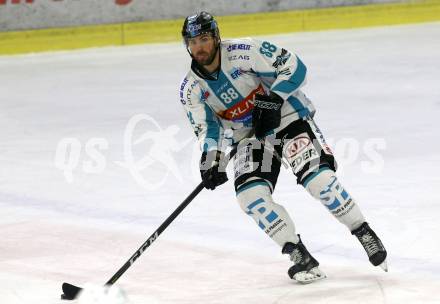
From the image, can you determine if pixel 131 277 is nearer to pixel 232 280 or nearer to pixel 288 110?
pixel 232 280

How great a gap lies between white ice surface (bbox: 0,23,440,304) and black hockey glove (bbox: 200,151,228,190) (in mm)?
377

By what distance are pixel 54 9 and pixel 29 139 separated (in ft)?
11.0

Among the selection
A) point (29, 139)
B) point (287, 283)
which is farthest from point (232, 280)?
point (29, 139)

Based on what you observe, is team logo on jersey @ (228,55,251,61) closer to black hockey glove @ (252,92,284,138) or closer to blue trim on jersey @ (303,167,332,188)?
black hockey glove @ (252,92,284,138)

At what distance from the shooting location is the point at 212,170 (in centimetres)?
463

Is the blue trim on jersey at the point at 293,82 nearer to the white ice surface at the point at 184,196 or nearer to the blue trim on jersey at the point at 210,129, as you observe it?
the blue trim on jersey at the point at 210,129

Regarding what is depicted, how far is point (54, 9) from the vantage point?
1073 centimetres

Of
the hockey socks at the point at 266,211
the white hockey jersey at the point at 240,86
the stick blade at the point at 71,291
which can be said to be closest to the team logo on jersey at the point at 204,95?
the white hockey jersey at the point at 240,86

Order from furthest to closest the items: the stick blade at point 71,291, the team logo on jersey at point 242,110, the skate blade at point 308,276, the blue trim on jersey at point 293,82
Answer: the team logo on jersey at point 242,110 < the blue trim on jersey at point 293,82 < the skate blade at point 308,276 < the stick blade at point 71,291

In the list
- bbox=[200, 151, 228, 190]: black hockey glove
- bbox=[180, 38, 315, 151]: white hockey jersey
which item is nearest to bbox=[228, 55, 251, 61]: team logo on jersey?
bbox=[180, 38, 315, 151]: white hockey jersey

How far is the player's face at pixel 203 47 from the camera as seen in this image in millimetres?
4590

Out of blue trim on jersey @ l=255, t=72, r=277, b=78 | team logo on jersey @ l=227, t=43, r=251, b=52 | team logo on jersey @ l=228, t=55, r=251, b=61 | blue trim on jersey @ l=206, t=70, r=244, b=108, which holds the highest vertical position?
team logo on jersey @ l=227, t=43, r=251, b=52

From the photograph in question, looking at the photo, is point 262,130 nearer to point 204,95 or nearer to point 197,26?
point 204,95

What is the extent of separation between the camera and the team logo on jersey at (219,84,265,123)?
472 centimetres
